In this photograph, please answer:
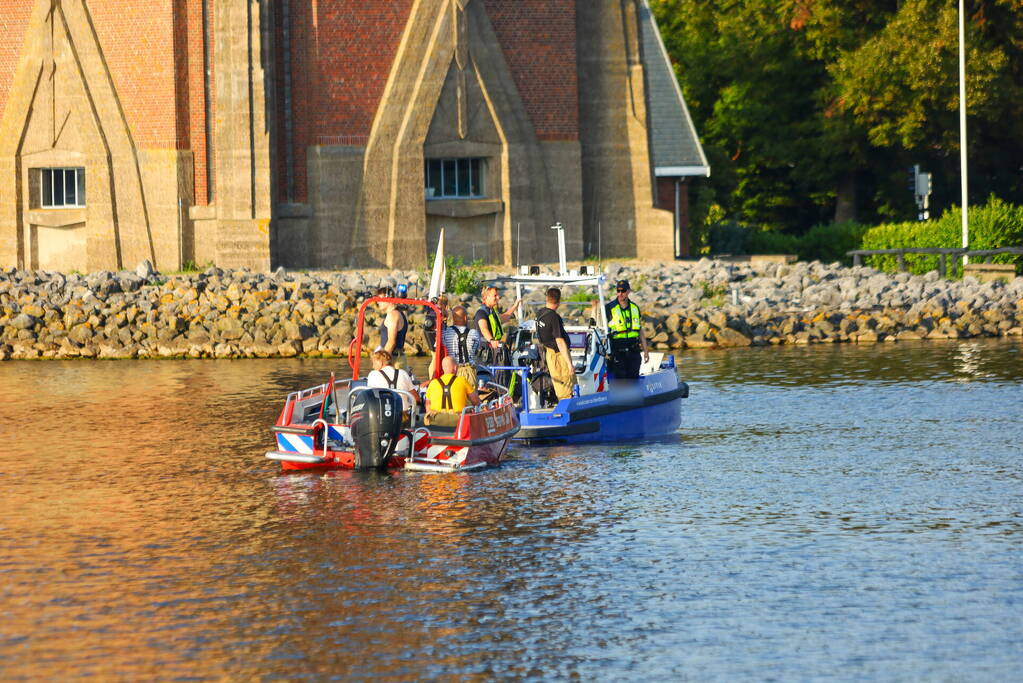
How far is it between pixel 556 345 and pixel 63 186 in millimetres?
28894

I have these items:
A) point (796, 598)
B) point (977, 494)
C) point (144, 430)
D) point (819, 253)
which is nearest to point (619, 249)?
point (819, 253)

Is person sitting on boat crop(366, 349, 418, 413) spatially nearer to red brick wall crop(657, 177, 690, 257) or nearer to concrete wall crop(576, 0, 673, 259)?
concrete wall crop(576, 0, 673, 259)

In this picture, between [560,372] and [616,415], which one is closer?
[560,372]

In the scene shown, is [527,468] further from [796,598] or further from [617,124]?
[617,124]

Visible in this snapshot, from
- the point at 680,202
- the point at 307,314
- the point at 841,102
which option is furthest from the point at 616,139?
the point at 307,314

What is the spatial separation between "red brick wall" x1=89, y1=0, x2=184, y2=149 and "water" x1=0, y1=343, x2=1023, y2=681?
71.4ft

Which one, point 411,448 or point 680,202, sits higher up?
point 680,202

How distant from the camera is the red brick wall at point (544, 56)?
4569cm

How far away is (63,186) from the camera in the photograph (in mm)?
45938

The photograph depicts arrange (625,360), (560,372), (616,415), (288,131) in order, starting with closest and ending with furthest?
1. (560,372)
2. (616,415)
3. (625,360)
4. (288,131)

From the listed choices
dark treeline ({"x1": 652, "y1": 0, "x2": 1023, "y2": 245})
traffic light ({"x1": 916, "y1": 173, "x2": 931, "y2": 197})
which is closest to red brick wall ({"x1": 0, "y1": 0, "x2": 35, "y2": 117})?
dark treeline ({"x1": 652, "y1": 0, "x2": 1023, "y2": 245})

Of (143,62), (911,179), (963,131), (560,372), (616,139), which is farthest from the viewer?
(911,179)

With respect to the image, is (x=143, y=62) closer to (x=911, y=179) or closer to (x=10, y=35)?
(x=10, y=35)

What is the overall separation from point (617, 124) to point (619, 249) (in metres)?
3.66
